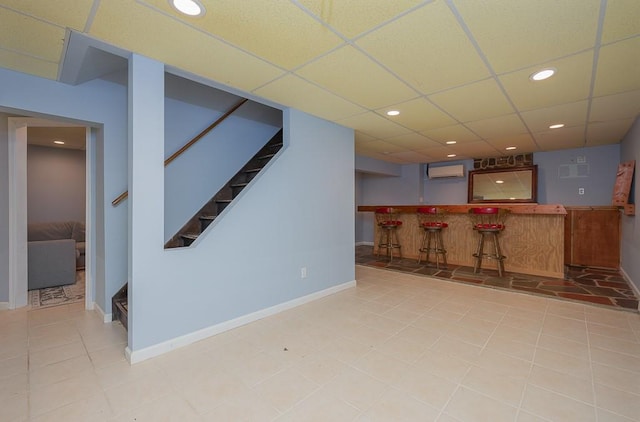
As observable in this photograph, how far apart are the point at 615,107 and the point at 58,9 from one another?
521cm

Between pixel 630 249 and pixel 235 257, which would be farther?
pixel 630 249

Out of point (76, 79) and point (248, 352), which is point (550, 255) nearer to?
point (248, 352)

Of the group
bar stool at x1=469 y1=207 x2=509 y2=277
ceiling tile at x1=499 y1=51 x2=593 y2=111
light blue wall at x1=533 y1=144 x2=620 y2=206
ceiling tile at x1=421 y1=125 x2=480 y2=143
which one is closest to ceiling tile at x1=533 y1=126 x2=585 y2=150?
light blue wall at x1=533 y1=144 x2=620 y2=206

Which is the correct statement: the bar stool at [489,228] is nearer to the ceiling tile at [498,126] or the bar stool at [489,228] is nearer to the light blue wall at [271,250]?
the ceiling tile at [498,126]

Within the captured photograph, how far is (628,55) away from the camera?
2041 mm

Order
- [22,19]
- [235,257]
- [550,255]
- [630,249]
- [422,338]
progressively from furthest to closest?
[550,255], [630,249], [235,257], [422,338], [22,19]

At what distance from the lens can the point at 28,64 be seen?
7.25 ft

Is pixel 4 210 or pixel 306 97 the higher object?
pixel 306 97

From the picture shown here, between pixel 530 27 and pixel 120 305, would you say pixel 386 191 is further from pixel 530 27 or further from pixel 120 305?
pixel 120 305

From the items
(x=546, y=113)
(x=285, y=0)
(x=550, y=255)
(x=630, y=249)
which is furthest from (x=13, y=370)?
(x=630, y=249)

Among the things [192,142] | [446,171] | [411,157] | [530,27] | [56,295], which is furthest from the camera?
[446,171]

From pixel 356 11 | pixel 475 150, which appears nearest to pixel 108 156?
pixel 356 11

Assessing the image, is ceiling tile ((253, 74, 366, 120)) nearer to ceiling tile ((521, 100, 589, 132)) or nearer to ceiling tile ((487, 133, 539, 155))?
ceiling tile ((521, 100, 589, 132))

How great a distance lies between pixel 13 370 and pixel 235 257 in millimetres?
1719
